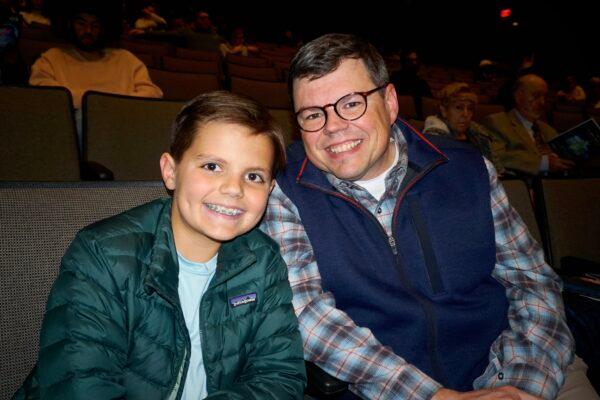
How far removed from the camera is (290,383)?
1.05 m

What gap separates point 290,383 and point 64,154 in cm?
166

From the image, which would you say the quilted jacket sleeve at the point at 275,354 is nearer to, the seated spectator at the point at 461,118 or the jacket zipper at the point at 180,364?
the jacket zipper at the point at 180,364

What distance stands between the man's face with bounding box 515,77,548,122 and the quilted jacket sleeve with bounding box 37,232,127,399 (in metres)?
3.98

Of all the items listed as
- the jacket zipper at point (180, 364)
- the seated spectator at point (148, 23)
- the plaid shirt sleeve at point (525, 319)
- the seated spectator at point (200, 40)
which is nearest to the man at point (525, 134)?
the plaid shirt sleeve at point (525, 319)

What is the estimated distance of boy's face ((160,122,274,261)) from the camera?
1.10 meters

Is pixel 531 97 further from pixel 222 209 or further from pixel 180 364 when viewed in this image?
pixel 180 364

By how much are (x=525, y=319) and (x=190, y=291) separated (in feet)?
3.91

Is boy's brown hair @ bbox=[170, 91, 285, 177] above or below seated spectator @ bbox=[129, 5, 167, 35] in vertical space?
below

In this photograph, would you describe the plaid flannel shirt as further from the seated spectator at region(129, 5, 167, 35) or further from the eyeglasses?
the seated spectator at region(129, 5, 167, 35)

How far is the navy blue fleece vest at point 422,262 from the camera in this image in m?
1.22

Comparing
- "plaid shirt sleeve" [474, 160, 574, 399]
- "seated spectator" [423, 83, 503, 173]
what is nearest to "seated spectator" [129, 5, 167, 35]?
"seated spectator" [423, 83, 503, 173]

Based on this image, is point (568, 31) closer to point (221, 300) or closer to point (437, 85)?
point (437, 85)

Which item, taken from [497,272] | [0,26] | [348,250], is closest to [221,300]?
[348,250]

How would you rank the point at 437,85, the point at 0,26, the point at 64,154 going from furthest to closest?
the point at 437,85 < the point at 0,26 < the point at 64,154
